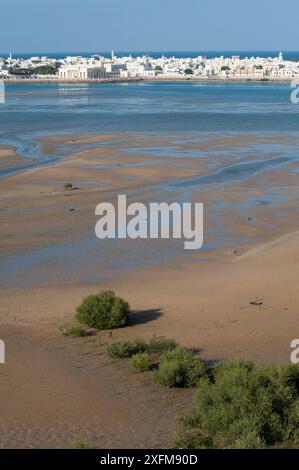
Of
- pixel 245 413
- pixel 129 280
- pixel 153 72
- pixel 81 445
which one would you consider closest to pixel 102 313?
pixel 129 280

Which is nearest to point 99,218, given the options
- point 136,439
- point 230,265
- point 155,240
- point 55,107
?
point 155,240

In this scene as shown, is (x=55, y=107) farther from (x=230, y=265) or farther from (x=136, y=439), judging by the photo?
(x=136, y=439)

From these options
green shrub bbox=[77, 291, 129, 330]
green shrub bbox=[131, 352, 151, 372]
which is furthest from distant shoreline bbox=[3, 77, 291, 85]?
green shrub bbox=[131, 352, 151, 372]

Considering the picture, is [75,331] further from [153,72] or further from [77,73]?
[153,72]

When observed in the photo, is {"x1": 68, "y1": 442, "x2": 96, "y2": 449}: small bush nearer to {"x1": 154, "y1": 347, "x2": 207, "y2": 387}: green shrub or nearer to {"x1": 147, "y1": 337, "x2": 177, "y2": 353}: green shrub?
{"x1": 154, "y1": 347, "x2": 207, "y2": 387}: green shrub
